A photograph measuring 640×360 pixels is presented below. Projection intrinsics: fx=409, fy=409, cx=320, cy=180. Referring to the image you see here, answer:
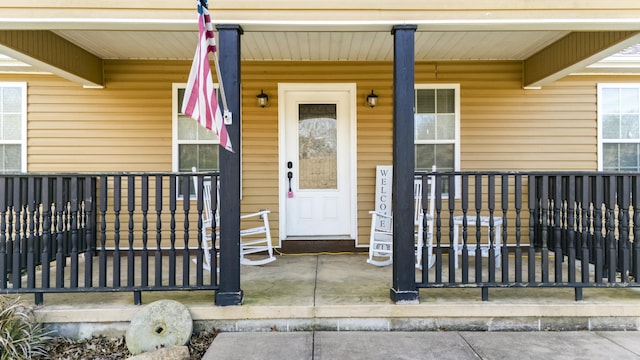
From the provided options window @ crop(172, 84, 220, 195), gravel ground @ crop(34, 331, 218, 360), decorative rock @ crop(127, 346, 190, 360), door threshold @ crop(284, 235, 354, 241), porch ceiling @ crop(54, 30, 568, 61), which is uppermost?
porch ceiling @ crop(54, 30, 568, 61)

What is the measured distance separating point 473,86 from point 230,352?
13.1 ft

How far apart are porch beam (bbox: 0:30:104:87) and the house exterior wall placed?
0.79 ft

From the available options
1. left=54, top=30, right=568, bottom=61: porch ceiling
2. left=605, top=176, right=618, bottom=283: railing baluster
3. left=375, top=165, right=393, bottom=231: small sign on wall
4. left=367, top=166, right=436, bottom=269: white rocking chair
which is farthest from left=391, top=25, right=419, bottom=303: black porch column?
left=375, top=165, right=393, bottom=231: small sign on wall

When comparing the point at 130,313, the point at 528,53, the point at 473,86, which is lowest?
the point at 130,313

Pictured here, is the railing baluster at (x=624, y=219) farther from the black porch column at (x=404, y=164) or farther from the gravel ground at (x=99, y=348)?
the gravel ground at (x=99, y=348)

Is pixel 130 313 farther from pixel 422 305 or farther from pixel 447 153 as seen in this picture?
pixel 447 153

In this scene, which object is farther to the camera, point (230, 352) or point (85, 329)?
point (85, 329)

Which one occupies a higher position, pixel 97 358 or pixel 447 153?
pixel 447 153

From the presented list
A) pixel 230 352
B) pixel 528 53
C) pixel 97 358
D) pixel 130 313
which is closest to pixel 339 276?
pixel 230 352

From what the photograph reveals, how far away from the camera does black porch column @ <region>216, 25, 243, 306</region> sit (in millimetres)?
2998

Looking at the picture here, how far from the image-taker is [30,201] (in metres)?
3.12

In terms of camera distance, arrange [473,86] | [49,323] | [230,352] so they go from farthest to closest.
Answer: [473,86], [49,323], [230,352]

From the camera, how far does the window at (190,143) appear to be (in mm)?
4883

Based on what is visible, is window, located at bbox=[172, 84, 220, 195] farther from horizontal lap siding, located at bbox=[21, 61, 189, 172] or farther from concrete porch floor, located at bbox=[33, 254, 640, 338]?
concrete porch floor, located at bbox=[33, 254, 640, 338]
